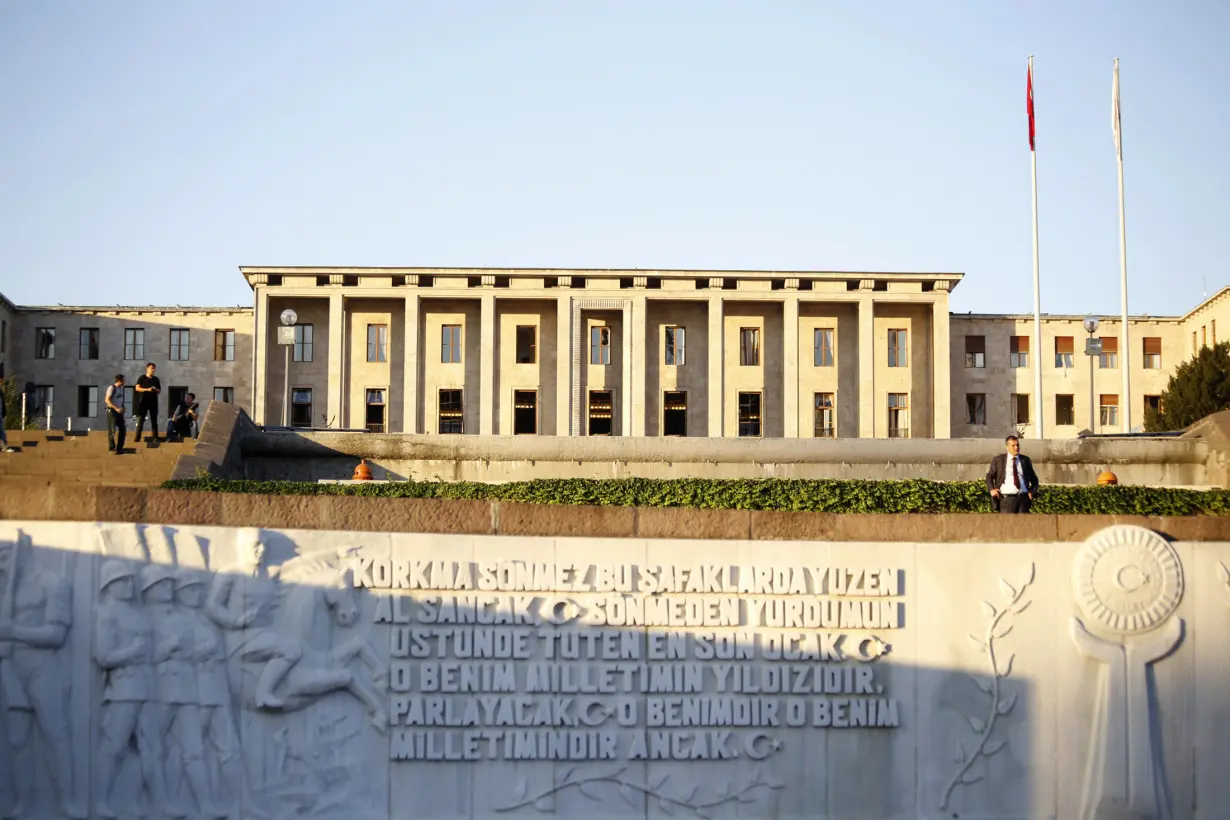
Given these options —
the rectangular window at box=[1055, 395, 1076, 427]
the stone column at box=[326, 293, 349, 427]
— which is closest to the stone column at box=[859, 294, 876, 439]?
the rectangular window at box=[1055, 395, 1076, 427]

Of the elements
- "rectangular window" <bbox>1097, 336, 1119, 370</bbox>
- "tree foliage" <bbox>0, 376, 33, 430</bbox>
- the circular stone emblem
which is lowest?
the circular stone emblem

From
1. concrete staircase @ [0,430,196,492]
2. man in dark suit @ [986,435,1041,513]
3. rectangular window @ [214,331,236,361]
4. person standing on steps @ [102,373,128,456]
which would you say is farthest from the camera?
rectangular window @ [214,331,236,361]

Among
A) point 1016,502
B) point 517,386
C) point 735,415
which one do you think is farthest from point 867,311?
point 1016,502

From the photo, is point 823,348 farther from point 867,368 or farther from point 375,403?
point 375,403

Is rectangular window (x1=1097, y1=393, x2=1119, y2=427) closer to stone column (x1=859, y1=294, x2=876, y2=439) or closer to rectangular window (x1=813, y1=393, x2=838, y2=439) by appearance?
stone column (x1=859, y1=294, x2=876, y2=439)

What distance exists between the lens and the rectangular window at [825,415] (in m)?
59.6

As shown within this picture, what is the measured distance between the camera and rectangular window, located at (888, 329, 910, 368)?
60594 mm

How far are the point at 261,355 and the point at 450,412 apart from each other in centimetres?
871

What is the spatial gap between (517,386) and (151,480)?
39.8m

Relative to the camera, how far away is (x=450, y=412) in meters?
59.8

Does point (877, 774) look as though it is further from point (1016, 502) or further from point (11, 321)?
point (11, 321)

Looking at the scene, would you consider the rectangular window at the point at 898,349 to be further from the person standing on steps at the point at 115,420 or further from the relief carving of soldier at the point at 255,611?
the relief carving of soldier at the point at 255,611

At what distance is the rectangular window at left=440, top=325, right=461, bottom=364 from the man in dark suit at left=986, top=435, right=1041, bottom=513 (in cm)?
4625

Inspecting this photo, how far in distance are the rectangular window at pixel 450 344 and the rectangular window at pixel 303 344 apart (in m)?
5.89
